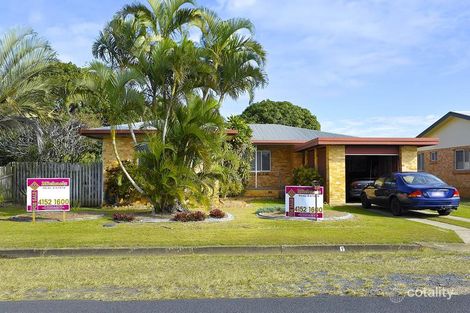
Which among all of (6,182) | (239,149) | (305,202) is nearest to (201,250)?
(305,202)

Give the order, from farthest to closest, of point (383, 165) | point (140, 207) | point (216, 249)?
point (383, 165) → point (140, 207) → point (216, 249)

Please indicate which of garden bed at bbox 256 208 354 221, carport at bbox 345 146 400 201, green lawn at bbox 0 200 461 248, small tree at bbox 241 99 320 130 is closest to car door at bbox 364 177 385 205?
carport at bbox 345 146 400 201

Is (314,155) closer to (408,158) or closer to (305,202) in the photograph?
(408,158)

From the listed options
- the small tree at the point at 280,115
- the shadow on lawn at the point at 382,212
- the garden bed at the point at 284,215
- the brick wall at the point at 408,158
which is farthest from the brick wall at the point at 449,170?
the small tree at the point at 280,115

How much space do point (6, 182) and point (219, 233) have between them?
1174 cm

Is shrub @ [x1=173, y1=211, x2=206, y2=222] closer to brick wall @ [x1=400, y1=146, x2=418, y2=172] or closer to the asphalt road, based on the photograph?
the asphalt road

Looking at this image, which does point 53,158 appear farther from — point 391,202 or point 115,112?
point 391,202

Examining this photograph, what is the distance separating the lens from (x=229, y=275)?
771 cm

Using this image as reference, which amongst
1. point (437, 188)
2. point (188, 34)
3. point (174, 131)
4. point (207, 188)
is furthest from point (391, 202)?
point (188, 34)

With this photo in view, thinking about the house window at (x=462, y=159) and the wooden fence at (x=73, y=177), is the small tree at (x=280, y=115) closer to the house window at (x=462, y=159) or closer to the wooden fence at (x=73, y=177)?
the house window at (x=462, y=159)

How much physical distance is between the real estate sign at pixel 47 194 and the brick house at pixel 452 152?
68.1 feet

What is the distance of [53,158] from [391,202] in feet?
56.4

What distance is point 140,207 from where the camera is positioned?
62.4 feet

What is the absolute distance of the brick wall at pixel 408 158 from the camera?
20.7 m
